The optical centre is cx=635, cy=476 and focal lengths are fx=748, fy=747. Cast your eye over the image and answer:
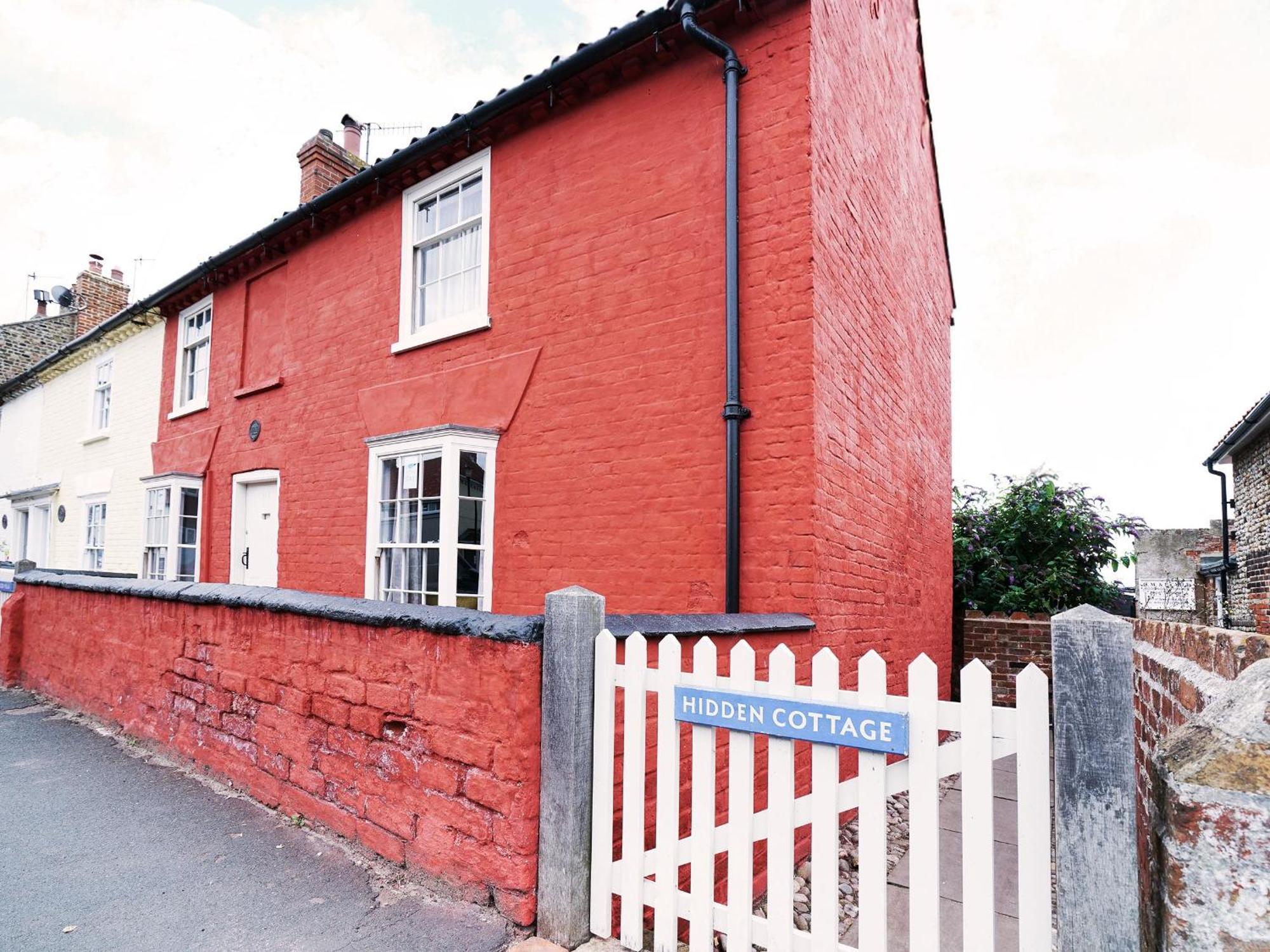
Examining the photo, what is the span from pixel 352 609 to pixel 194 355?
10.2 metres

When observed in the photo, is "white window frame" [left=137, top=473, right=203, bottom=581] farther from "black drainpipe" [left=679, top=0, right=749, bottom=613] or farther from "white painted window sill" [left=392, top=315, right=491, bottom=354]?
"black drainpipe" [left=679, top=0, right=749, bottom=613]

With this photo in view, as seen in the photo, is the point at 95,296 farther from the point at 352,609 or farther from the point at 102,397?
the point at 352,609

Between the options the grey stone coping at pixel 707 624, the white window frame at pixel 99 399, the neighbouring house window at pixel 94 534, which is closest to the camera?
the grey stone coping at pixel 707 624

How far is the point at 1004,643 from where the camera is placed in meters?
10.1

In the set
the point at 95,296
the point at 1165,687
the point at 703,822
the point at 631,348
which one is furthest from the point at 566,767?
the point at 95,296

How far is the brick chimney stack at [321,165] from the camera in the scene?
1066 cm

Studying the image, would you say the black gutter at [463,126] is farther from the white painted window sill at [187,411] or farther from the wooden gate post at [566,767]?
the wooden gate post at [566,767]

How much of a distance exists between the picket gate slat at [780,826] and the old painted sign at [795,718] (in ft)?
0.20

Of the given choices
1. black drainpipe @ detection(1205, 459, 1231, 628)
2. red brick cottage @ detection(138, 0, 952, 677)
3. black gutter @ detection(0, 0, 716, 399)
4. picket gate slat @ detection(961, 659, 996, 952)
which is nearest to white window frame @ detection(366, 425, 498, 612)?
red brick cottage @ detection(138, 0, 952, 677)

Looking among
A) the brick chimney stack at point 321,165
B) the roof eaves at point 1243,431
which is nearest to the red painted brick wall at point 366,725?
the brick chimney stack at point 321,165

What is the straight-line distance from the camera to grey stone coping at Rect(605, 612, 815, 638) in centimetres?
331

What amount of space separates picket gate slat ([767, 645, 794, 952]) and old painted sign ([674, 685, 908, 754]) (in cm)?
6

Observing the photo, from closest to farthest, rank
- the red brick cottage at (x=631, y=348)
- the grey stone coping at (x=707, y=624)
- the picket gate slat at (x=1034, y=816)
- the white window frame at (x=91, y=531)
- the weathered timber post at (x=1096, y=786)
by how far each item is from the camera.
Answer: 1. the weathered timber post at (x=1096, y=786)
2. the picket gate slat at (x=1034, y=816)
3. the grey stone coping at (x=707, y=624)
4. the red brick cottage at (x=631, y=348)
5. the white window frame at (x=91, y=531)

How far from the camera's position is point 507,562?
656 cm
